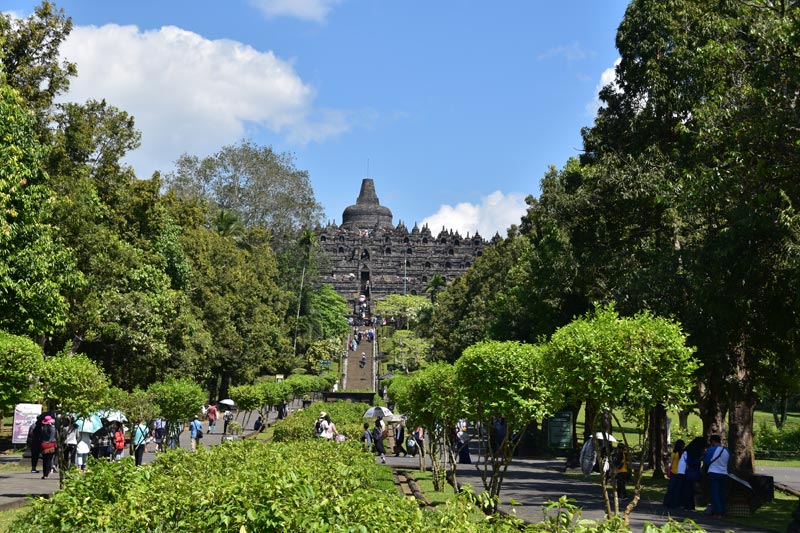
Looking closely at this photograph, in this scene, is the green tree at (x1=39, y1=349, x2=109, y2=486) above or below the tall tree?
below

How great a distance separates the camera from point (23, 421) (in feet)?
80.5

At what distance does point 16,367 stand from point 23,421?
8.89 meters

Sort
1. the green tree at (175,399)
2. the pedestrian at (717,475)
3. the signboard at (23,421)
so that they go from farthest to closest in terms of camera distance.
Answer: the signboard at (23,421) < the green tree at (175,399) < the pedestrian at (717,475)

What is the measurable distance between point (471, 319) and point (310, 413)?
21.4 meters

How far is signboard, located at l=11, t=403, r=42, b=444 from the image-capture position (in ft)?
80.2

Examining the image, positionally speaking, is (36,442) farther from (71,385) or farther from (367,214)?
→ (367,214)

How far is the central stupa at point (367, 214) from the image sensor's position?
153500 millimetres

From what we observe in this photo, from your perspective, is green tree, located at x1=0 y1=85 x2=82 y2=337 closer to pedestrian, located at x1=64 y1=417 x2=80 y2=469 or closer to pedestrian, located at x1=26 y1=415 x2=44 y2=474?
pedestrian, located at x1=26 y1=415 x2=44 y2=474

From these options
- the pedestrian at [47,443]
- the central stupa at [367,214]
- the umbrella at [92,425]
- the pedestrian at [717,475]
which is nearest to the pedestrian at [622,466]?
the pedestrian at [717,475]

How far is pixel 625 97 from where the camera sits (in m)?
24.3

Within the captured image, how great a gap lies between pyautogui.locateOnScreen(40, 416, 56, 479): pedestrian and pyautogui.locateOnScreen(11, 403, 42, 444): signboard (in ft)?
13.5

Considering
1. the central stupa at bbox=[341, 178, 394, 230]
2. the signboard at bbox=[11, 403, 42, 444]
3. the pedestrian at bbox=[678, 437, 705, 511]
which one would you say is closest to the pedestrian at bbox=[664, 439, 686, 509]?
the pedestrian at bbox=[678, 437, 705, 511]

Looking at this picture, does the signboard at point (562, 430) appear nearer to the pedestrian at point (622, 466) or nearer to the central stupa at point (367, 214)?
the pedestrian at point (622, 466)

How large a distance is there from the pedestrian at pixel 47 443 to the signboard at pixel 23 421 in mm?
4120
